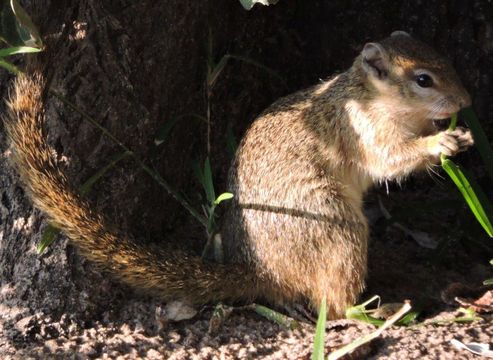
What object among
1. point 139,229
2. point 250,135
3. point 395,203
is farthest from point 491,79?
point 139,229

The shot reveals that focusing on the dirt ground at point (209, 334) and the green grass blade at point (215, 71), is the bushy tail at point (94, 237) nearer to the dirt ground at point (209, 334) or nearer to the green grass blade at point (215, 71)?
the dirt ground at point (209, 334)

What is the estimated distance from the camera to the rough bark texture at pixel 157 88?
2861 millimetres

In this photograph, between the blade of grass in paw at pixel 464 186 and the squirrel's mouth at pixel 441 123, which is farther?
the squirrel's mouth at pixel 441 123

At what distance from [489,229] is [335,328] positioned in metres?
0.72

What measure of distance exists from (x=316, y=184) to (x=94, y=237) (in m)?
0.90

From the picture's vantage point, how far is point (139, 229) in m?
3.21

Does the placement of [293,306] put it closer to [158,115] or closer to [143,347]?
[143,347]

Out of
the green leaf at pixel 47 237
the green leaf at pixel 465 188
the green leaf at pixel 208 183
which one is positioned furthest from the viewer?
the green leaf at pixel 208 183

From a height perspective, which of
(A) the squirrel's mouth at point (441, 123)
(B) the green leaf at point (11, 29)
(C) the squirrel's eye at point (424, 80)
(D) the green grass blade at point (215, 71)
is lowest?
(A) the squirrel's mouth at point (441, 123)

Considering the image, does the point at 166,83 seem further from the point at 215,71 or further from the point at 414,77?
the point at 414,77

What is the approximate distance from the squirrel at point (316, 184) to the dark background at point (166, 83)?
264 mm

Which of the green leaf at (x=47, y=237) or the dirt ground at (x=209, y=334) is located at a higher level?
the green leaf at (x=47, y=237)

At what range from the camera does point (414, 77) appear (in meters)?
2.92

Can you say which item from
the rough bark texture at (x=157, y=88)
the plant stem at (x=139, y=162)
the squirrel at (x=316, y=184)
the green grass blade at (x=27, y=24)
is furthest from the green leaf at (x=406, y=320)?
the green grass blade at (x=27, y=24)
